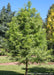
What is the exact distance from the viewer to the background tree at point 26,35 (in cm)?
920

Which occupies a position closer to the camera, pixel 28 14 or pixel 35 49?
pixel 35 49

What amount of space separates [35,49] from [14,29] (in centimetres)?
218

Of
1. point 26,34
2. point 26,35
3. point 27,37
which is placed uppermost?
point 26,34

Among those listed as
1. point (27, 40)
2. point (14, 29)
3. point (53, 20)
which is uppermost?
point (53, 20)

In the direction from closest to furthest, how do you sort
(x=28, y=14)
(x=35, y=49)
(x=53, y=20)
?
(x=35, y=49), (x=28, y=14), (x=53, y=20)

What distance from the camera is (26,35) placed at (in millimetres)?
9445

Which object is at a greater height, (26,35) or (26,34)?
(26,34)

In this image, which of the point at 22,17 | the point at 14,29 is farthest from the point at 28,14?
the point at 14,29

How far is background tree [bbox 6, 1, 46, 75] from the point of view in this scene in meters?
9.20

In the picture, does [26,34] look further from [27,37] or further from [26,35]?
[27,37]

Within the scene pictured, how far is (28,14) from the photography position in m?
9.84

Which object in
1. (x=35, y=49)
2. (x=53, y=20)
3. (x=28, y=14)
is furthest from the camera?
(x=53, y=20)

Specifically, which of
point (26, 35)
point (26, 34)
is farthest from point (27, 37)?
point (26, 34)

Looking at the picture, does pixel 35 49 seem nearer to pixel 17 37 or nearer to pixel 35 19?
pixel 17 37
